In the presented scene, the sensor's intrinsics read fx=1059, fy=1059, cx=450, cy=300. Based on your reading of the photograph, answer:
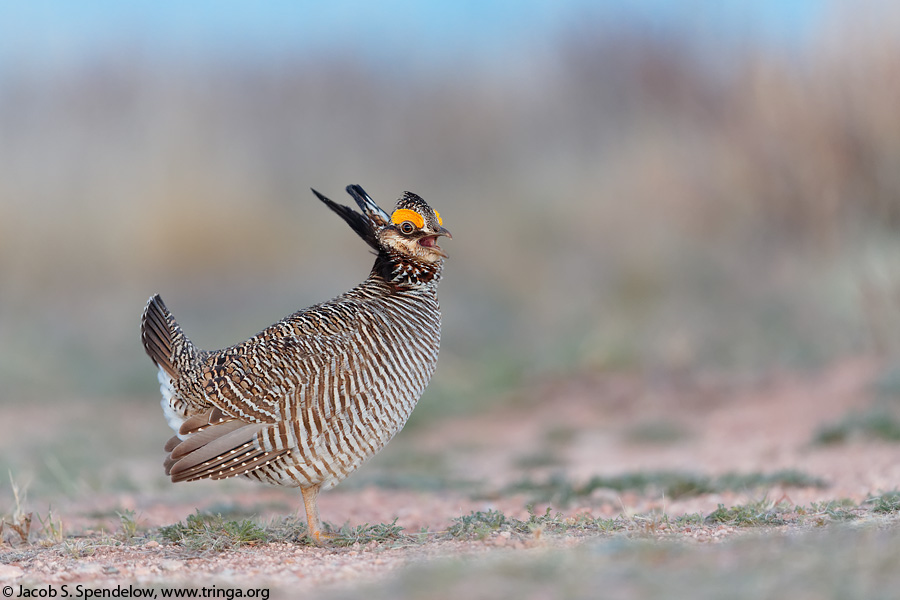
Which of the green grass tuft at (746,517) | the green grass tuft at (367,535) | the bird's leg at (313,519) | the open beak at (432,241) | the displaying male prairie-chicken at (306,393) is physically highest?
the open beak at (432,241)

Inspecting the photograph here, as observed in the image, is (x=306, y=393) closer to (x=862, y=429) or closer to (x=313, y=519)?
(x=313, y=519)

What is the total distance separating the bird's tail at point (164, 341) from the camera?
5051mm

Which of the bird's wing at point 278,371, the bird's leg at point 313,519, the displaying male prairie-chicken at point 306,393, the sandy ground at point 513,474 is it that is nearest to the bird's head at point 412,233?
the displaying male prairie-chicken at point 306,393

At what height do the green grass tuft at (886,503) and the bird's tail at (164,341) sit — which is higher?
the bird's tail at (164,341)

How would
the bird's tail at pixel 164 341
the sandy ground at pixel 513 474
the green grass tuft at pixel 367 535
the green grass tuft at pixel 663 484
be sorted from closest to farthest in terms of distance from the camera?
the sandy ground at pixel 513 474 < the green grass tuft at pixel 367 535 < the bird's tail at pixel 164 341 < the green grass tuft at pixel 663 484

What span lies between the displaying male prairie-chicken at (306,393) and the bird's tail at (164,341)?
0.04ft

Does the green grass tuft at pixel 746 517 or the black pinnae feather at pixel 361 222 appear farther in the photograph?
the black pinnae feather at pixel 361 222

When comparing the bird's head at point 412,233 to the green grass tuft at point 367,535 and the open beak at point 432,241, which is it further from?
the green grass tuft at point 367,535

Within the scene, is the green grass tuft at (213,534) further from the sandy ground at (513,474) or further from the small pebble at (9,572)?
the small pebble at (9,572)

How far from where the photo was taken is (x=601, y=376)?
11070 millimetres

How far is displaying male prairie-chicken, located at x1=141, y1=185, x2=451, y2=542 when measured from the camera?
178 inches

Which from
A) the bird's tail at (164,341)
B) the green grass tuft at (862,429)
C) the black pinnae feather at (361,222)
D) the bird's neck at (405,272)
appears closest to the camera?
the bird's tail at (164,341)

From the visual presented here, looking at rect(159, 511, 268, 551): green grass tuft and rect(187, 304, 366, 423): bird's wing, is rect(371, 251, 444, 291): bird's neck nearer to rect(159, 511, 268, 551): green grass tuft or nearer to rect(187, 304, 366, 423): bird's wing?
rect(187, 304, 366, 423): bird's wing

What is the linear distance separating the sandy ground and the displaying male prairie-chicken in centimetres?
37
